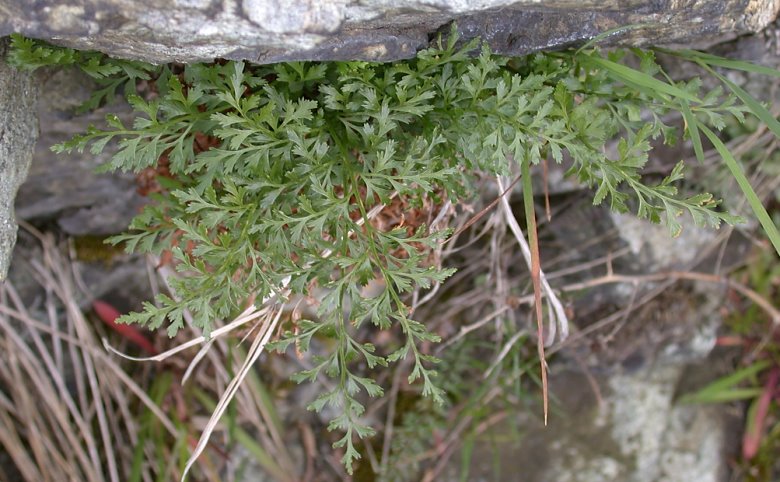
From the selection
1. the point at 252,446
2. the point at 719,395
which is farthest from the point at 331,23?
the point at 719,395

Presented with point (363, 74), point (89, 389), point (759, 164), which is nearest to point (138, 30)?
point (363, 74)

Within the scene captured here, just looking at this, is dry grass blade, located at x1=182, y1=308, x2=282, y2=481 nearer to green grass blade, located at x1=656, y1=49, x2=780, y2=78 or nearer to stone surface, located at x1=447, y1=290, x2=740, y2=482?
green grass blade, located at x1=656, y1=49, x2=780, y2=78

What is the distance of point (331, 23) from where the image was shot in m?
1.73

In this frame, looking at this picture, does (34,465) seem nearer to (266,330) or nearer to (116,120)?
(266,330)

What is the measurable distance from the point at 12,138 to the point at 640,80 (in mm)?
1828

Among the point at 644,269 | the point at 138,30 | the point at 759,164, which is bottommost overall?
the point at 644,269

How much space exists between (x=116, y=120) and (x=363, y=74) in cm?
70

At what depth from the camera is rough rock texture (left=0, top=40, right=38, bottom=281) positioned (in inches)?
78.8

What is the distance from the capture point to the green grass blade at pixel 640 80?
6.36 ft

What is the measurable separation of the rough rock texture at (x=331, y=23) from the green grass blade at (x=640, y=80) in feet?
0.41

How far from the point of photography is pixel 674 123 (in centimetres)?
303

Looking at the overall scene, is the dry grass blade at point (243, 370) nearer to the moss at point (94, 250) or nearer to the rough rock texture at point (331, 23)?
the rough rock texture at point (331, 23)

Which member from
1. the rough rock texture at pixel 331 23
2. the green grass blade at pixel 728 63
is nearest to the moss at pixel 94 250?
the rough rock texture at pixel 331 23

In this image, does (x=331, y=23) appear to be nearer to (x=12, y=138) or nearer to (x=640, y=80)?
(x=640, y=80)
